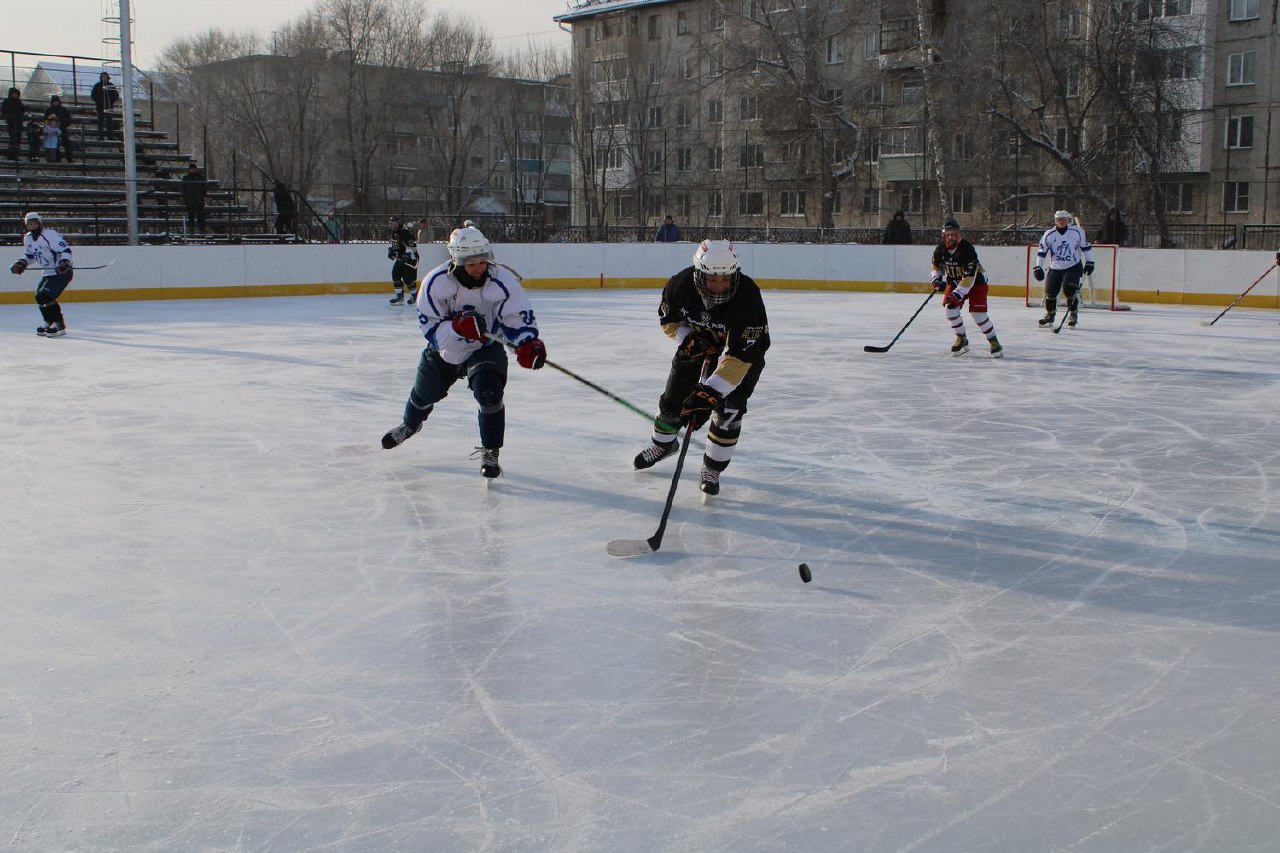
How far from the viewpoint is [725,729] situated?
2797mm

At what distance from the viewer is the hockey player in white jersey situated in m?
11.9

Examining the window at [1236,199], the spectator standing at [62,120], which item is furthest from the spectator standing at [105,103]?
the window at [1236,199]

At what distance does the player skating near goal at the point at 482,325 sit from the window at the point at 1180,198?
21.2 metres

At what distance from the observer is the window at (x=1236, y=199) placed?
84.6 ft

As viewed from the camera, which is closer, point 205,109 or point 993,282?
point 993,282

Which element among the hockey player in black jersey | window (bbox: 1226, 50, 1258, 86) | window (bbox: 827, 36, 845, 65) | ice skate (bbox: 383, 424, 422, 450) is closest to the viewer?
ice skate (bbox: 383, 424, 422, 450)

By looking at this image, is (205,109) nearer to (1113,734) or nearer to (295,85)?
(295,85)

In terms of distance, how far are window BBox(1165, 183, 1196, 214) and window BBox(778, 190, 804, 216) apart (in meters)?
9.33

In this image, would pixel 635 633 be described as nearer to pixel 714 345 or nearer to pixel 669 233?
pixel 714 345

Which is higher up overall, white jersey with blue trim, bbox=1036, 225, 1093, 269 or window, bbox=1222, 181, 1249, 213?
window, bbox=1222, 181, 1249, 213

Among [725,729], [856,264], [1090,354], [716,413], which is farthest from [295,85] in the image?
[725,729]

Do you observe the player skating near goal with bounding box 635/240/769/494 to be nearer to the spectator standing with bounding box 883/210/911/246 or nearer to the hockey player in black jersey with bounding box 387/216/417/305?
the hockey player in black jersey with bounding box 387/216/417/305

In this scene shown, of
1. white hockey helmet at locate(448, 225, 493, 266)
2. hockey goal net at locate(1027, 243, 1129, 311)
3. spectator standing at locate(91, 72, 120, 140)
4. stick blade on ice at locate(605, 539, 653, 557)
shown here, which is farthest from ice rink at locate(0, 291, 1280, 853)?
spectator standing at locate(91, 72, 120, 140)

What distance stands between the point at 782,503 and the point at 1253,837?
2.88 meters
